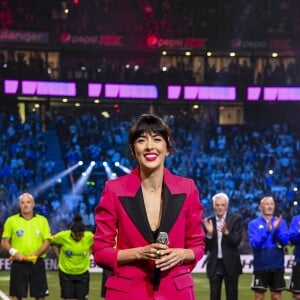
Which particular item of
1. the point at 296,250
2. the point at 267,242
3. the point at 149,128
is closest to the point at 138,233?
the point at 149,128

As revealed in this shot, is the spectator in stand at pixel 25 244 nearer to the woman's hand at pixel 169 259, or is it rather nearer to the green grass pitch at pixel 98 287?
the green grass pitch at pixel 98 287

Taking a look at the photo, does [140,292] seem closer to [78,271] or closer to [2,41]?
[78,271]

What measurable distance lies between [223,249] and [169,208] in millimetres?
9323

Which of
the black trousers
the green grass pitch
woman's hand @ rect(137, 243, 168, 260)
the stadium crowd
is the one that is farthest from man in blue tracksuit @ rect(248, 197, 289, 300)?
the stadium crowd

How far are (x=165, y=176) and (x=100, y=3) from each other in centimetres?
4382

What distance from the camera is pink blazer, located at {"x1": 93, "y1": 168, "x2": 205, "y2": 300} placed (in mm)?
4902

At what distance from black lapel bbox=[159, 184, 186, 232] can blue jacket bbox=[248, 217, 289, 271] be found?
946cm

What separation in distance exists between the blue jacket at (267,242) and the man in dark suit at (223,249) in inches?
14.2

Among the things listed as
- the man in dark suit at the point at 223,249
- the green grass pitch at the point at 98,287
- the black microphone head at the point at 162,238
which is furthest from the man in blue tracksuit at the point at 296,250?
the black microphone head at the point at 162,238

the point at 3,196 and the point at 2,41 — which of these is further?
the point at 2,41

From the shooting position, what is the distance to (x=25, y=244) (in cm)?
1443

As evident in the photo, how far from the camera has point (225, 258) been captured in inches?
557

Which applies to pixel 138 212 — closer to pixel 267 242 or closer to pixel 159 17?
pixel 267 242

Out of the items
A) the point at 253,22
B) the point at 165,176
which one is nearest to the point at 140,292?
Result: the point at 165,176
